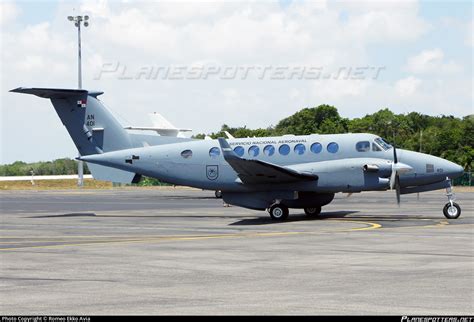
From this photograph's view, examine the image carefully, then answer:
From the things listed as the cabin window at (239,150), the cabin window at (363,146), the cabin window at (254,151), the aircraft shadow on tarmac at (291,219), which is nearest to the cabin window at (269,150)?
the cabin window at (254,151)

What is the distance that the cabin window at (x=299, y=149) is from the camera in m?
34.1

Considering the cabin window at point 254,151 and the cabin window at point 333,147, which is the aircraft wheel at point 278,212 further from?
the cabin window at point 333,147

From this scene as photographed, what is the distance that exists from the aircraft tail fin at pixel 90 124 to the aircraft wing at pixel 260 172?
24.1 ft

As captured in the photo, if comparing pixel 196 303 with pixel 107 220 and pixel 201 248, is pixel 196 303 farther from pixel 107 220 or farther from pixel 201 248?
pixel 107 220

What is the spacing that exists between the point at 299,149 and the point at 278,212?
322cm

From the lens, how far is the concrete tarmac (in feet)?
40.5

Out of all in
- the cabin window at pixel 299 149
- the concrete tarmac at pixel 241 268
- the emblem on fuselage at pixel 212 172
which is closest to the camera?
the concrete tarmac at pixel 241 268

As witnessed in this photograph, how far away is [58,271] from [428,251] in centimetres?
931

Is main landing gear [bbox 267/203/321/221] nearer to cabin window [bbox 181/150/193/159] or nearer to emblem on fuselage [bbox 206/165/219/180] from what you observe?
emblem on fuselage [bbox 206/165/219/180]

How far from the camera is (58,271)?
16766mm

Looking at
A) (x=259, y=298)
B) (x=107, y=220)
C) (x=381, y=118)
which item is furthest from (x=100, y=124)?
(x=381, y=118)

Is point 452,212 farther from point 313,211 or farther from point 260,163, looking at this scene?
point 260,163

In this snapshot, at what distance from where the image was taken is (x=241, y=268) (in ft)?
55.9

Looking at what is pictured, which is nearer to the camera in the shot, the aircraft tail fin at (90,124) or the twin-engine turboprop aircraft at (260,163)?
the twin-engine turboprop aircraft at (260,163)
